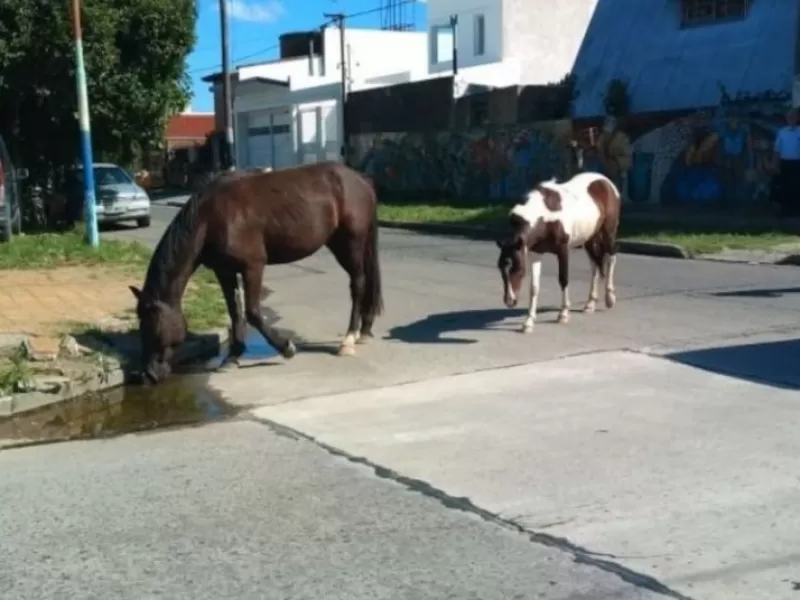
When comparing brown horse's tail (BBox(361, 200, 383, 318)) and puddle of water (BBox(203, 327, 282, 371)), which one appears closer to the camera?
puddle of water (BBox(203, 327, 282, 371))

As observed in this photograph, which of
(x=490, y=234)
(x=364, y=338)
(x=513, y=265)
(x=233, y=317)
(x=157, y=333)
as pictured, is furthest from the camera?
(x=490, y=234)

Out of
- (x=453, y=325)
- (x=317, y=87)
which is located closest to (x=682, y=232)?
(x=453, y=325)

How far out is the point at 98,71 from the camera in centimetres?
2181

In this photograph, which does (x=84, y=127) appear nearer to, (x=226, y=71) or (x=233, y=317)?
(x=233, y=317)

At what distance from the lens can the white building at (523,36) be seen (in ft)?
158

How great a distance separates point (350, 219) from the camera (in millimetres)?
10258

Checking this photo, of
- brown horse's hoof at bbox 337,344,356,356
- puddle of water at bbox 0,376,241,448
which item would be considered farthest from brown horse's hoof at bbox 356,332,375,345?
puddle of water at bbox 0,376,241,448

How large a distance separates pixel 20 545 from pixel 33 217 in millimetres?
21269

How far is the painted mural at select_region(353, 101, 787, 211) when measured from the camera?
2204cm

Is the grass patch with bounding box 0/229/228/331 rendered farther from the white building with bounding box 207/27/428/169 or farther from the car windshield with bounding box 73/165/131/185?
the white building with bounding box 207/27/428/169

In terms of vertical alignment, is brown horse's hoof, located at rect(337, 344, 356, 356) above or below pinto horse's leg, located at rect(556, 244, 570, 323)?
below

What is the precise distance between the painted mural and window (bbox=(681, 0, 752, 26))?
5.58 meters

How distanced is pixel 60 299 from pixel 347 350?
4.55 meters

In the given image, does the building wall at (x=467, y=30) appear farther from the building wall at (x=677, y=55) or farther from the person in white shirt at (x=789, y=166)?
the person in white shirt at (x=789, y=166)
